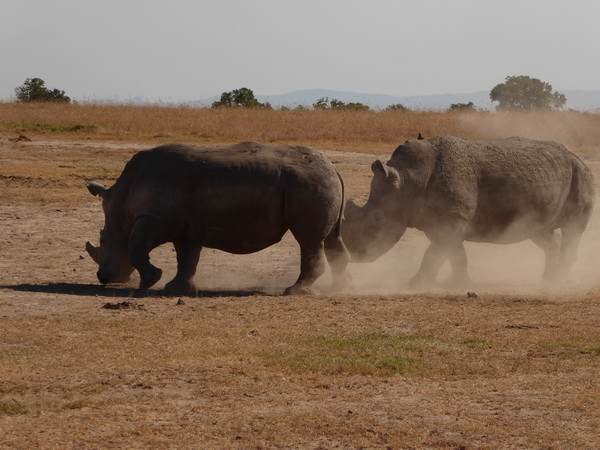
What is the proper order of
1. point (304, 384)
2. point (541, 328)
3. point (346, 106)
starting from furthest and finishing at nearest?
point (346, 106) → point (541, 328) → point (304, 384)

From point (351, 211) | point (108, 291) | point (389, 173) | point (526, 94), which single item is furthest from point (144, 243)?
point (526, 94)

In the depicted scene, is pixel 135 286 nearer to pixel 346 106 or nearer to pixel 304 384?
pixel 304 384

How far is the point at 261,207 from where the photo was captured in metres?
13.1

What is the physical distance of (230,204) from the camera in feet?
43.1

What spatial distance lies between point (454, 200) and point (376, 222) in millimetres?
963

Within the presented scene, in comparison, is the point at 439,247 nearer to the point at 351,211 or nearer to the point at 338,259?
the point at 351,211

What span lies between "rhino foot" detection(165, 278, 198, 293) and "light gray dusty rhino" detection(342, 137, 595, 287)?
2.11 meters

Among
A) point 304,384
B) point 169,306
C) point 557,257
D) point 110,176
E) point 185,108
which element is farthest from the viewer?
point 185,108

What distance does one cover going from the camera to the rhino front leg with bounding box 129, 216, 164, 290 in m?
13.1

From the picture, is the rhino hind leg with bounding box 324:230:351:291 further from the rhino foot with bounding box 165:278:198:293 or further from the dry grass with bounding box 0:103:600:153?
the dry grass with bounding box 0:103:600:153

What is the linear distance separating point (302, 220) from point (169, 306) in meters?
1.82

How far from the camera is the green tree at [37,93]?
46406mm

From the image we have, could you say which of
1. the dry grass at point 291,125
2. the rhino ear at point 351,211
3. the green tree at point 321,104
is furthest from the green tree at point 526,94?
the rhino ear at point 351,211

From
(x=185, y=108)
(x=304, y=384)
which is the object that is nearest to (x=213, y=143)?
(x=185, y=108)
